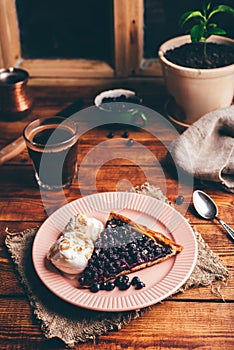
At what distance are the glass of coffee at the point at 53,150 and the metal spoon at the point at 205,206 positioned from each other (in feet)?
1.05

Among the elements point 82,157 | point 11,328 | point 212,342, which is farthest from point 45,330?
point 82,157

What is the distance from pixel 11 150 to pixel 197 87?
54 cm

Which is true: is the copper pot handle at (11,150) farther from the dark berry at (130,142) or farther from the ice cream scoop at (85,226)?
the ice cream scoop at (85,226)

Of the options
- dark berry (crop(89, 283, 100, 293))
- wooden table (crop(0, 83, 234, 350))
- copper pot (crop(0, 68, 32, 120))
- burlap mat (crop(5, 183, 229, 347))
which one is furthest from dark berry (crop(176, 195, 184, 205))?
copper pot (crop(0, 68, 32, 120))

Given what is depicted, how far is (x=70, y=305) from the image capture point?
979 mm

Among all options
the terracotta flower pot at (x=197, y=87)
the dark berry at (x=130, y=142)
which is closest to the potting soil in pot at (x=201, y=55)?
the terracotta flower pot at (x=197, y=87)

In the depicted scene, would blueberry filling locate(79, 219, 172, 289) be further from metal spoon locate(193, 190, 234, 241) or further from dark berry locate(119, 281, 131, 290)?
metal spoon locate(193, 190, 234, 241)

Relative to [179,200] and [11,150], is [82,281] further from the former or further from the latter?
[11,150]

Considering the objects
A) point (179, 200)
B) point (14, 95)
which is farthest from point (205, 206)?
point (14, 95)

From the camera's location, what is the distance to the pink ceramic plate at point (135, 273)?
Answer: 0.96 metres

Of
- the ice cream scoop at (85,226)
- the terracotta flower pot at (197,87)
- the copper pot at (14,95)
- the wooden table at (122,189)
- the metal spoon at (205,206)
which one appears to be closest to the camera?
the wooden table at (122,189)

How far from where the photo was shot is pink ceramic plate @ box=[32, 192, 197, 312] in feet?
3.14

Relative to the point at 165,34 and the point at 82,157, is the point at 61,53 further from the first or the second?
the point at 82,157

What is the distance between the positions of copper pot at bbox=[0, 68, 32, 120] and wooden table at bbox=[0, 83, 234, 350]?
3cm
